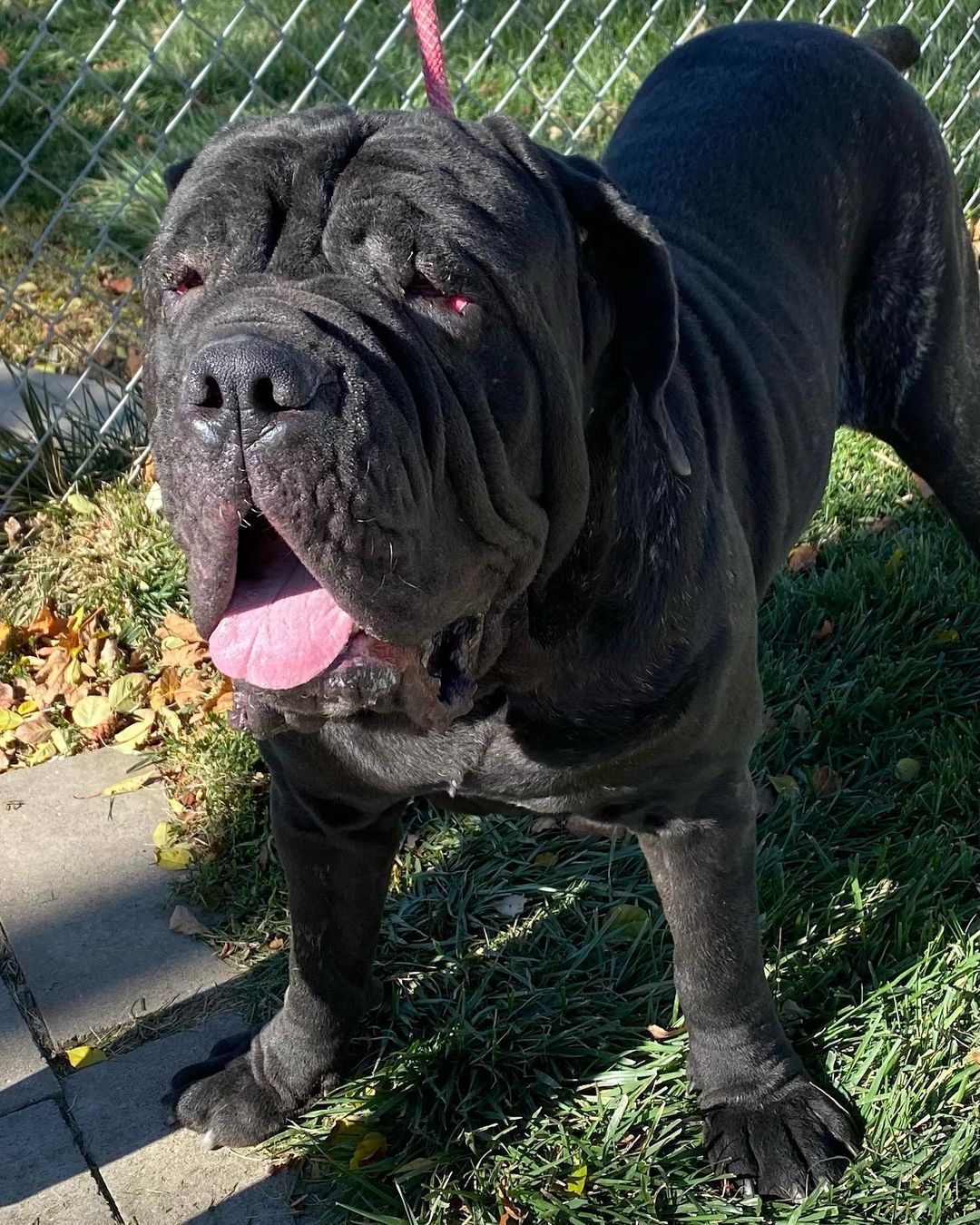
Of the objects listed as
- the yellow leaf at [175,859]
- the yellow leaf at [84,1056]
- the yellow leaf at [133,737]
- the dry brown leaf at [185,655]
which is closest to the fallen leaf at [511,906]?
the yellow leaf at [175,859]

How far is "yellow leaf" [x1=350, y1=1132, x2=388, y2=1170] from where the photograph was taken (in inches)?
103

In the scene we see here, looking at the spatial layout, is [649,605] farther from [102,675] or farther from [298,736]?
[102,675]

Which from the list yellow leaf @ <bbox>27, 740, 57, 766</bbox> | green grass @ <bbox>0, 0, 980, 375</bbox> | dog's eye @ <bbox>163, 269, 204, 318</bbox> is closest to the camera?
dog's eye @ <bbox>163, 269, 204, 318</bbox>

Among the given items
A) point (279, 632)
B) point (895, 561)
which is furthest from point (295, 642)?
point (895, 561)

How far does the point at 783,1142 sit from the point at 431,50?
2.02 meters

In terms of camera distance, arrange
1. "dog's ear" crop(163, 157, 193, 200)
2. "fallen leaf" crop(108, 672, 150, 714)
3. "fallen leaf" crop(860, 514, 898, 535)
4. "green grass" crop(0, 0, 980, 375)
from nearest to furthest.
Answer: "dog's ear" crop(163, 157, 193, 200) < "fallen leaf" crop(108, 672, 150, 714) < "fallen leaf" crop(860, 514, 898, 535) < "green grass" crop(0, 0, 980, 375)

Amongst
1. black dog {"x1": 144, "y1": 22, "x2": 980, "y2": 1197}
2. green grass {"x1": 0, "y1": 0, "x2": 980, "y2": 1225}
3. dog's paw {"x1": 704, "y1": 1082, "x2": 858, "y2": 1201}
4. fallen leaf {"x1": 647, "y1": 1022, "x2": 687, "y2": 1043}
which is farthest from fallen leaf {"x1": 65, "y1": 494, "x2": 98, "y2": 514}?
dog's paw {"x1": 704, "y1": 1082, "x2": 858, "y2": 1201}

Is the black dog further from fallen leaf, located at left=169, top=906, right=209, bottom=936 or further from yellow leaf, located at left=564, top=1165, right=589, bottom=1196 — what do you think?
fallen leaf, located at left=169, top=906, right=209, bottom=936

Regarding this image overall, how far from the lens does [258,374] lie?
5.53 ft

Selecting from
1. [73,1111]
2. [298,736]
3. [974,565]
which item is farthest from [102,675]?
[974,565]

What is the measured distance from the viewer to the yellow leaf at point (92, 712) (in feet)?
12.1

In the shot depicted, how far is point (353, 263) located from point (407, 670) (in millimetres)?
537

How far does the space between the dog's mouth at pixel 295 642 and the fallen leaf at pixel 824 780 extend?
163cm

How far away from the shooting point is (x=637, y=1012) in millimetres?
2877
